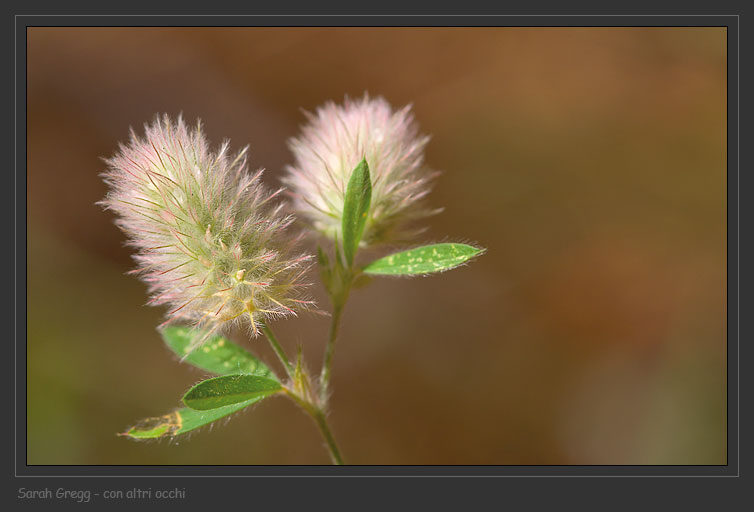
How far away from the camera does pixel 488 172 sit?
16.6ft

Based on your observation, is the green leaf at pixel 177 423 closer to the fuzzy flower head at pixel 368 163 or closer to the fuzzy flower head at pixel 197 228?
the fuzzy flower head at pixel 197 228

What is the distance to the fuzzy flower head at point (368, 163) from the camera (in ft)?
6.16

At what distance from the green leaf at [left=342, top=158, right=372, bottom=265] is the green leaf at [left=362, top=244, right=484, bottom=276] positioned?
0.11 metres

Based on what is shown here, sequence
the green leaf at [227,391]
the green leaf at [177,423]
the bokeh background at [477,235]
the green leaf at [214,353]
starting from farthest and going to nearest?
the bokeh background at [477,235], the green leaf at [214,353], the green leaf at [177,423], the green leaf at [227,391]

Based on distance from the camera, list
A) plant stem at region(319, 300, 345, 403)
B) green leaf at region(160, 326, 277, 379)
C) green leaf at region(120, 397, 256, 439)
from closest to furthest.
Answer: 1. green leaf at region(120, 397, 256, 439)
2. plant stem at region(319, 300, 345, 403)
3. green leaf at region(160, 326, 277, 379)

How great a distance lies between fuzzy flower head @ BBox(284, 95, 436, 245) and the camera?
1.88m

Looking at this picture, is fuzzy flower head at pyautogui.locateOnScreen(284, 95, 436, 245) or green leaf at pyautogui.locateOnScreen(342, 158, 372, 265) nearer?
green leaf at pyautogui.locateOnScreen(342, 158, 372, 265)

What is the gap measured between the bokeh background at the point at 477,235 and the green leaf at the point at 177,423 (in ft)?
7.99

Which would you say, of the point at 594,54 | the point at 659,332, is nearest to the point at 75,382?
the point at 659,332

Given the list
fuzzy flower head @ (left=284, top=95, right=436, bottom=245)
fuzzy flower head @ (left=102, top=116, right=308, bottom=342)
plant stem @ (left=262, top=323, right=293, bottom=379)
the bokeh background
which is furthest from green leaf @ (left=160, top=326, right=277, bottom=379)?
the bokeh background

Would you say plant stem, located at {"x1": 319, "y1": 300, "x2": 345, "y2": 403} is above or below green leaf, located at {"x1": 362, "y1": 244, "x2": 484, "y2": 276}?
below

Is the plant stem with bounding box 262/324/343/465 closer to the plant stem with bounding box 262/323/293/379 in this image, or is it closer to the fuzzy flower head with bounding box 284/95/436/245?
the plant stem with bounding box 262/323/293/379

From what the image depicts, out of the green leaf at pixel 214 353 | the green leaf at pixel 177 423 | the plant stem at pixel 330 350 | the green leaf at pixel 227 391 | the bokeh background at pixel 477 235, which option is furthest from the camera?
the bokeh background at pixel 477 235

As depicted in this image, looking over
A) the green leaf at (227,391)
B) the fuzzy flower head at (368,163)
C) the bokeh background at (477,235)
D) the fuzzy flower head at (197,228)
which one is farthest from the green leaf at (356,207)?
the bokeh background at (477,235)
